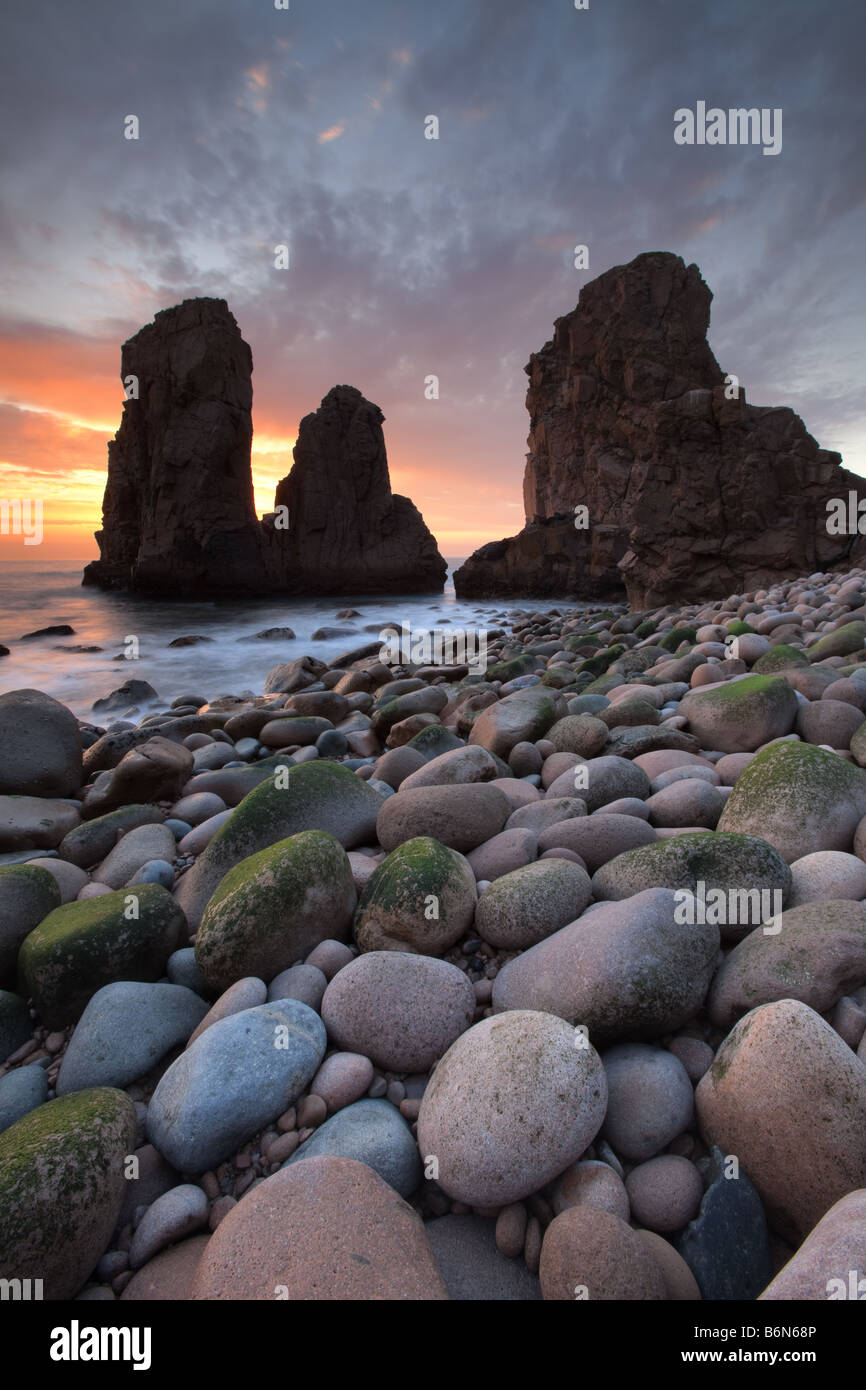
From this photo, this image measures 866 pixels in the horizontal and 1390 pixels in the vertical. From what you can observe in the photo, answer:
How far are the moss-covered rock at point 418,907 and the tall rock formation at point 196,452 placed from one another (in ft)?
111

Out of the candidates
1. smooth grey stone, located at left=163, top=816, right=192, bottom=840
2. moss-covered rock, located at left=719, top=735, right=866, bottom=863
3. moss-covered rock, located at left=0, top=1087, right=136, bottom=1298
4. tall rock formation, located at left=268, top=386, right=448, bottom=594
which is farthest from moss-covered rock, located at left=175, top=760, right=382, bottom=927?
tall rock formation, located at left=268, top=386, right=448, bottom=594

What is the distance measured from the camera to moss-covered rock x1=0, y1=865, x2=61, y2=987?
2.43 meters

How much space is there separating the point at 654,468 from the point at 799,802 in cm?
1321

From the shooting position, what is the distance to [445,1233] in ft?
4.63

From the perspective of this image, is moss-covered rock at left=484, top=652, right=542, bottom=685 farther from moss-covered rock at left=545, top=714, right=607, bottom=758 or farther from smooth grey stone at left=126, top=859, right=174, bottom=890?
smooth grey stone at left=126, top=859, right=174, bottom=890

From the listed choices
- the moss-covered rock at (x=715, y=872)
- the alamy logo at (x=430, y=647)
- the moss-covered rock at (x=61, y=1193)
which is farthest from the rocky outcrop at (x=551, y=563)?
the moss-covered rock at (x=61, y=1193)

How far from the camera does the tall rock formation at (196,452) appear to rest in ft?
107

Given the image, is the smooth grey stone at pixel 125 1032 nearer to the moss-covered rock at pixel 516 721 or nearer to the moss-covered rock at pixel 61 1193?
the moss-covered rock at pixel 61 1193

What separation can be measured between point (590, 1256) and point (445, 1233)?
1.31 feet

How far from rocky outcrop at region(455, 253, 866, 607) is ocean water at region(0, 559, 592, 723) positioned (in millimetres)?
2381

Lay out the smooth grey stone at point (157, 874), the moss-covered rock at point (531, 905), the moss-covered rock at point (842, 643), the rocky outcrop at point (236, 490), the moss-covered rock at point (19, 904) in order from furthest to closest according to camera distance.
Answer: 1. the rocky outcrop at point (236, 490)
2. the moss-covered rock at point (842, 643)
3. the smooth grey stone at point (157, 874)
4. the moss-covered rock at point (19, 904)
5. the moss-covered rock at point (531, 905)

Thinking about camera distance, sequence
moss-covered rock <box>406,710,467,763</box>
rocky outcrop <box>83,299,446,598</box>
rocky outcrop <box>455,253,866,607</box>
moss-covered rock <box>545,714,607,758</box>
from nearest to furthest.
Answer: moss-covered rock <box>545,714,607,758</box> < moss-covered rock <box>406,710,467,763</box> < rocky outcrop <box>455,253,866,607</box> < rocky outcrop <box>83,299,446,598</box>
